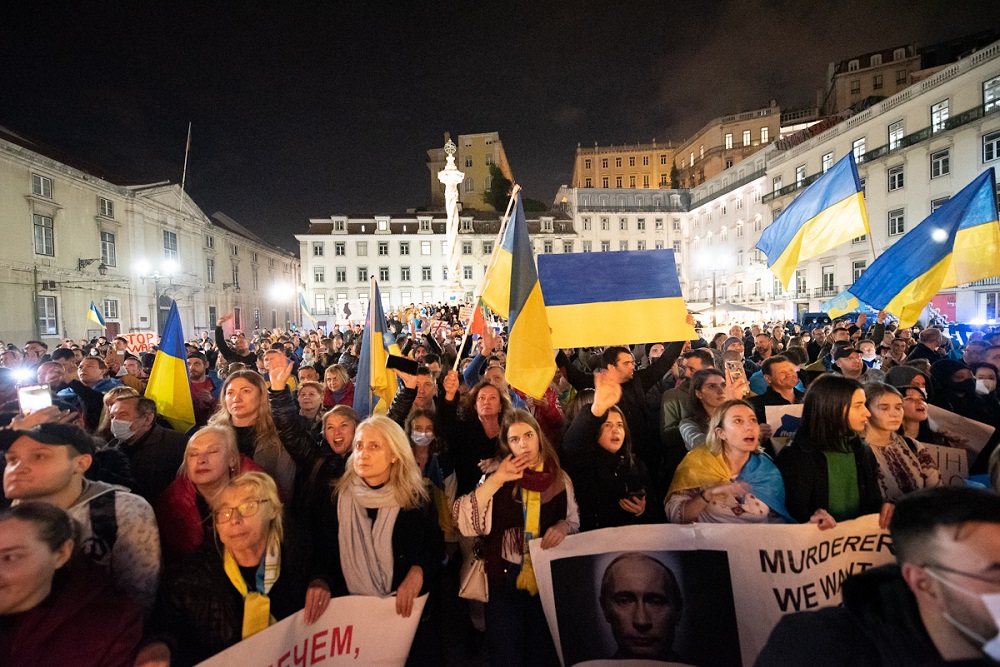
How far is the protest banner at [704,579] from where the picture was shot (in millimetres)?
2650

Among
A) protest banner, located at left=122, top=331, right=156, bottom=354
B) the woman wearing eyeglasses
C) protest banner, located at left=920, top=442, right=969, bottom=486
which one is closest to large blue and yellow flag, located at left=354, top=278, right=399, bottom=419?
the woman wearing eyeglasses

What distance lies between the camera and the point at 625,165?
A: 7519cm

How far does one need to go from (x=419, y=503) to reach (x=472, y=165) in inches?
2753

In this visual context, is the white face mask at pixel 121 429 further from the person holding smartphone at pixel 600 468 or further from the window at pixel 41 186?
the window at pixel 41 186

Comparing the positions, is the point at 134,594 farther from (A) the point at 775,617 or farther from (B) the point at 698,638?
(A) the point at 775,617

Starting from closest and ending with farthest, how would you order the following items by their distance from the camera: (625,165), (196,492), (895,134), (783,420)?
1. (196,492)
2. (783,420)
3. (895,134)
4. (625,165)

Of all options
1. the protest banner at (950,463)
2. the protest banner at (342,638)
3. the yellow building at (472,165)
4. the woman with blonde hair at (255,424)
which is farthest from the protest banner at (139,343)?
the yellow building at (472,165)

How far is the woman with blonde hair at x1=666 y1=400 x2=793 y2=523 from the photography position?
9.05 feet

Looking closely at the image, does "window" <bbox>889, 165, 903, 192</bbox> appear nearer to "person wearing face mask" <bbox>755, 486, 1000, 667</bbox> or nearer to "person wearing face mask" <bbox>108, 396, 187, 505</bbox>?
"person wearing face mask" <bbox>755, 486, 1000, 667</bbox>

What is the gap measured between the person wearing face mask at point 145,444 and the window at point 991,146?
34.9 meters

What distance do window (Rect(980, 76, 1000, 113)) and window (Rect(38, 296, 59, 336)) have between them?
50162 mm

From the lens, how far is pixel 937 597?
4.35 feet

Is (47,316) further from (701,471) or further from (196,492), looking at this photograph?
(701,471)

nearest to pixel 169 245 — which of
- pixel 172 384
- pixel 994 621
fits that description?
pixel 172 384
